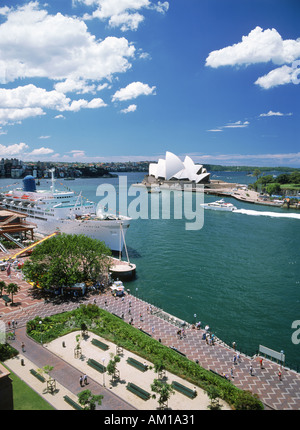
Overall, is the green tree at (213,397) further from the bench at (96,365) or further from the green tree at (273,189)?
the green tree at (273,189)

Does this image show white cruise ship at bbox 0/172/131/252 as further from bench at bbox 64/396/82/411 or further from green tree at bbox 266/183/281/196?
green tree at bbox 266/183/281/196

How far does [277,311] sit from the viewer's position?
18.7 metres

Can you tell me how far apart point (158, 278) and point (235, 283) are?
607 centimetres

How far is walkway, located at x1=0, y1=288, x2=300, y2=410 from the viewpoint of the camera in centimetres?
1113

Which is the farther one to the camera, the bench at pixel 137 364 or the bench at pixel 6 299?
the bench at pixel 6 299

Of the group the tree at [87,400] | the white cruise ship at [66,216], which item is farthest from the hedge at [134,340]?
the white cruise ship at [66,216]

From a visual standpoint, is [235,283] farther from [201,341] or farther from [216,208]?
[216,208]

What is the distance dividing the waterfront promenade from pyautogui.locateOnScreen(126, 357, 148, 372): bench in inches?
74.3

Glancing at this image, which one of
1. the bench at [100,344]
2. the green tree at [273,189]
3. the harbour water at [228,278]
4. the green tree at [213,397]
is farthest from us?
the green tree at [273,189]

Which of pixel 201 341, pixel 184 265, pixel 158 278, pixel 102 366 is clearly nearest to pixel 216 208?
pixel 184 265

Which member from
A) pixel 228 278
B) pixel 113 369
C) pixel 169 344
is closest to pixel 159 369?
pixel 113 369

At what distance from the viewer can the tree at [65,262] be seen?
19.0 metres

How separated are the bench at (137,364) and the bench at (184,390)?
1513mm

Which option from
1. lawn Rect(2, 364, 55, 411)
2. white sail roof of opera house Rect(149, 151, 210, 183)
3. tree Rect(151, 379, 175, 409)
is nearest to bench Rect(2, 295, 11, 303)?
lawn Rect(2, 364, 55, 411)
